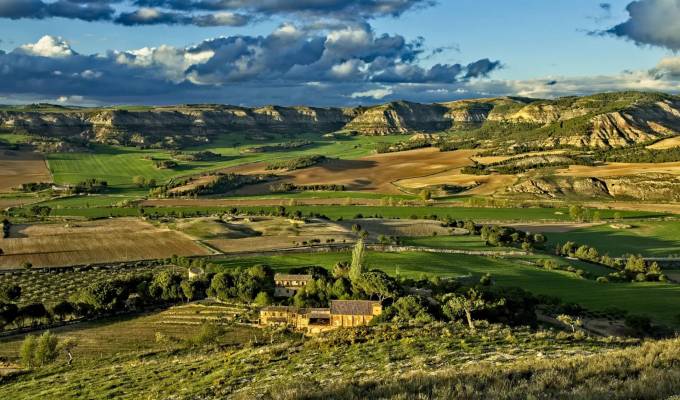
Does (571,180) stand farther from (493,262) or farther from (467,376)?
(467,376)

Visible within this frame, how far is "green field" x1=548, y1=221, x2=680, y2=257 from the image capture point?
104938 mm

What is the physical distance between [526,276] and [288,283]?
33.1 metres

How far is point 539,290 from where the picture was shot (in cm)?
7244

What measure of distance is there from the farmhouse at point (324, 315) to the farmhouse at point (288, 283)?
32.9 ft

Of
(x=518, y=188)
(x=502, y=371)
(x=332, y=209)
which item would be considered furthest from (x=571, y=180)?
(x=502, y=371)

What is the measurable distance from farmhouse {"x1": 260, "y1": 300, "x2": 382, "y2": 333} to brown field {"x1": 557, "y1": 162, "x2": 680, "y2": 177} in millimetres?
144361

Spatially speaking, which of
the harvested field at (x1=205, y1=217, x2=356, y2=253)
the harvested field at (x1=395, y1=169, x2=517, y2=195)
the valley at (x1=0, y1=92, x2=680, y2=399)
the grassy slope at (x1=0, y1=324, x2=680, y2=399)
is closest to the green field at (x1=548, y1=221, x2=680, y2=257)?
the valley at (x1=0, y1=92, x2=680, y2=399)

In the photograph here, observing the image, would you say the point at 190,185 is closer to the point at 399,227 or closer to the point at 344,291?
the point at 399,227

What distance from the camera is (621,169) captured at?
602 ft

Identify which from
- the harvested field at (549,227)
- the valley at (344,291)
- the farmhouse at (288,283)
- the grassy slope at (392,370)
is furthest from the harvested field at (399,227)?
the grassy slope at (392,370)

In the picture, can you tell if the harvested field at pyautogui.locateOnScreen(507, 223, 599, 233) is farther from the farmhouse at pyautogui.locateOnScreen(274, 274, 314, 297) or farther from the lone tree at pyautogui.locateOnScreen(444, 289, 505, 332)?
the lone tree at pyautogui.locateOnScreen(444, 289, 505, 332)

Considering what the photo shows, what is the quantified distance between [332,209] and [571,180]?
7679cm

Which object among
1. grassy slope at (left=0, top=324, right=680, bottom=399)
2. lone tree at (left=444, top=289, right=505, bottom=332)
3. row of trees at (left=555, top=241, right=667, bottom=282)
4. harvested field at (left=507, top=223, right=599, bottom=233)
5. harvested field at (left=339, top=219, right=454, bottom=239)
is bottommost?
row of trees at (left=555, top=241, right=667, bottom=282)

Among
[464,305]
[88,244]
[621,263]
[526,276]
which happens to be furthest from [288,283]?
[621,263]
